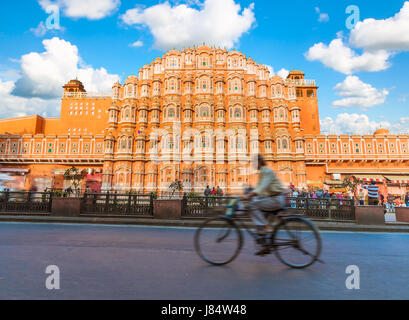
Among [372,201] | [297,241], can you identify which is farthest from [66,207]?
[372,201]

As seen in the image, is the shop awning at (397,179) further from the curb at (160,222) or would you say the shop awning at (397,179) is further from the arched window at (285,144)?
the curb at (160,222)

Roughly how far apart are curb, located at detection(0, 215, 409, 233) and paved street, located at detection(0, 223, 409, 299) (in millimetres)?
3322

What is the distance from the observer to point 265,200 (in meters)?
4.04

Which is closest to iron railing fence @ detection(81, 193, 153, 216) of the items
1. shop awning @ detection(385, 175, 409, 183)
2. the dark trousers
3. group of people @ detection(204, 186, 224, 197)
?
group of people @ detection(204, 186, 224, 197)

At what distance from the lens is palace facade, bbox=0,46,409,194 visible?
109ft

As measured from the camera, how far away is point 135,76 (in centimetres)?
3762

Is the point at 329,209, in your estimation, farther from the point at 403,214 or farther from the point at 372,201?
the point at 403,214

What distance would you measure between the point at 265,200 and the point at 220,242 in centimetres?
104

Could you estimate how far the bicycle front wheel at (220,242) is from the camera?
13.1ft

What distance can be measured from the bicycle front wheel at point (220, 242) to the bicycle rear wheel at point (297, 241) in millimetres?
620

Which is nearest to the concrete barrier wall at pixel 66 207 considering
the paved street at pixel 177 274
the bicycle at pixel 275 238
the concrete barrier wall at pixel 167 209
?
the concrete barrier wall at pixel 167 209

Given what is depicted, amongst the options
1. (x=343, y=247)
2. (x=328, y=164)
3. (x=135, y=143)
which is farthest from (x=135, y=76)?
(x=343, y=247)

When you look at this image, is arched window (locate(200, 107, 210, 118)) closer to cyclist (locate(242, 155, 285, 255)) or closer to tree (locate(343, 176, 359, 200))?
tree (locate(343, 176, 359, 200))

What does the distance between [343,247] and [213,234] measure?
12.2ft
